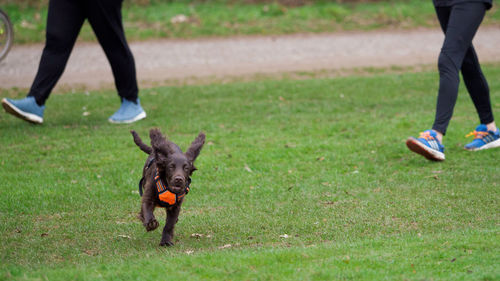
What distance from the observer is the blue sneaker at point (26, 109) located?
26.7ft

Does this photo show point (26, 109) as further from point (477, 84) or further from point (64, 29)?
point (477, 84)

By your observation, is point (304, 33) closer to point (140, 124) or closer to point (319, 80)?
point (319, 80)

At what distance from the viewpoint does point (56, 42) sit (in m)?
8.32

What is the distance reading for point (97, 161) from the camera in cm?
747

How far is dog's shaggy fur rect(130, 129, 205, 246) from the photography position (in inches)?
183

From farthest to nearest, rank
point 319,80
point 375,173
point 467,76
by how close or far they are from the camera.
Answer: point 319,80 → point 467,76 → point 375,173

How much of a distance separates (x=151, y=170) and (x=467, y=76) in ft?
14.1

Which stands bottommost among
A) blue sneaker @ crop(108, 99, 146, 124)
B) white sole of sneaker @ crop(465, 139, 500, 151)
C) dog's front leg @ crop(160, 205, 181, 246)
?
blue sneaker @ crop(108, 99, 146, 124)

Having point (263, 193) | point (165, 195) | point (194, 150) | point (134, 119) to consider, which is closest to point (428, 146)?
point (263, 193)

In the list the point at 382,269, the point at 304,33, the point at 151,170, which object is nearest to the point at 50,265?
the point at 151,170

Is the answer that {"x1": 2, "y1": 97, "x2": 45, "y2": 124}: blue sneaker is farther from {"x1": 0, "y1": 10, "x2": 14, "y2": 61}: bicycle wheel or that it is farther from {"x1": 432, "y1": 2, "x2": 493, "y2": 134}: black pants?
{"x1": 432, "y1": 2, "x2": 493, "y2": 134}: black pants

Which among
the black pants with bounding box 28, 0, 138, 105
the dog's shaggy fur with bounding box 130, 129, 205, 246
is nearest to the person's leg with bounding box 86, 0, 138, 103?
the black pants with bounding box 28, 0, 138, 105

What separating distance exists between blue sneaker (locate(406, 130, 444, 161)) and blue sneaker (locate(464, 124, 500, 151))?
76cm

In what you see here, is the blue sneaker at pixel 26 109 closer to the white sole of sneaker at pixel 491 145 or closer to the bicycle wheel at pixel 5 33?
the bicycle wheel at pixel 5 33
